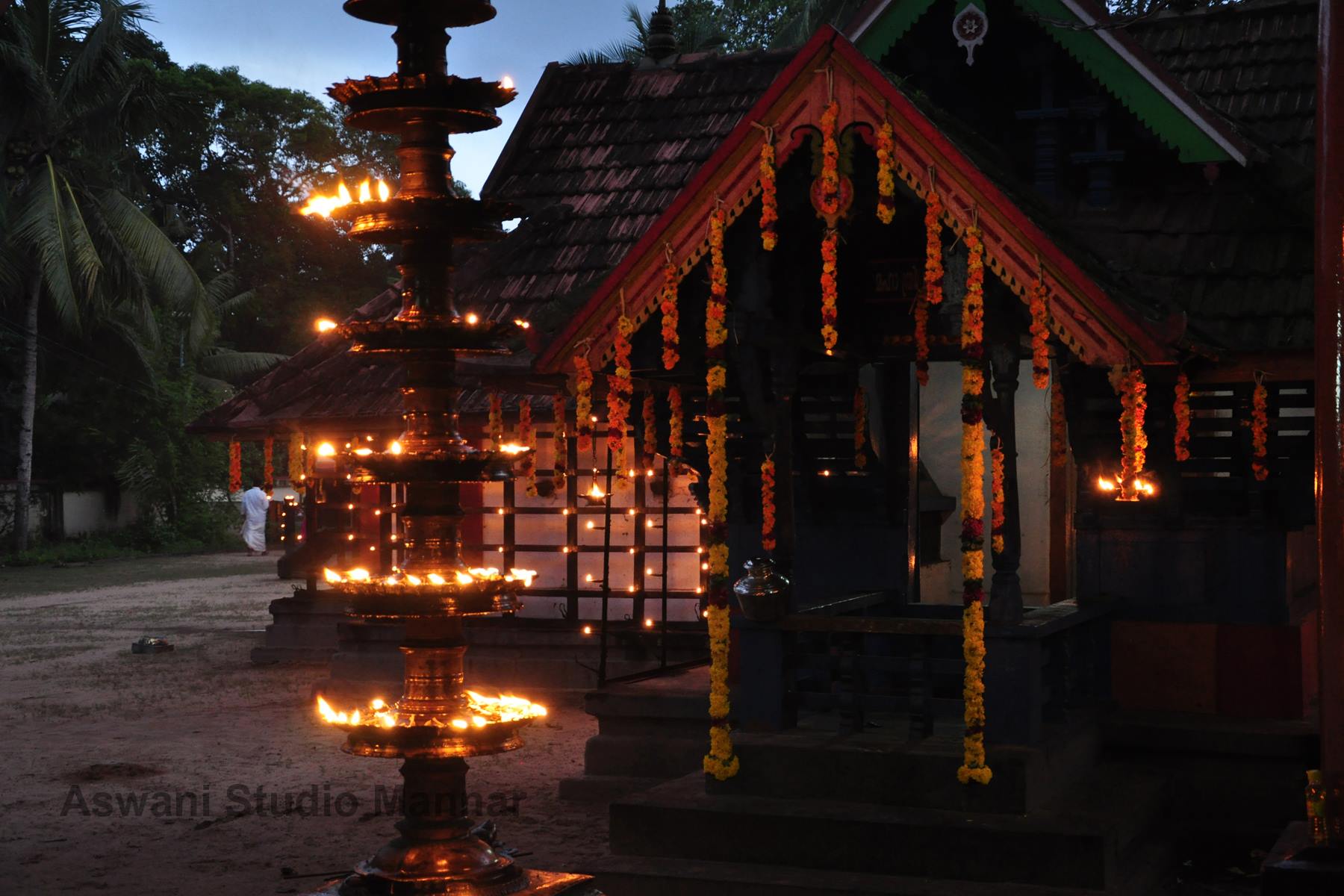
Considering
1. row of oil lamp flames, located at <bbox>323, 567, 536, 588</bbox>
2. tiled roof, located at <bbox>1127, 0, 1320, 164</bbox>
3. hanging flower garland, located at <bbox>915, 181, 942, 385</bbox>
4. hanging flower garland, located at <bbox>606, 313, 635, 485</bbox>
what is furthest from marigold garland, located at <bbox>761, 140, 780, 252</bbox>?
tiled roof, located at <bbox>1127, 0, 1320, 164</bbox>

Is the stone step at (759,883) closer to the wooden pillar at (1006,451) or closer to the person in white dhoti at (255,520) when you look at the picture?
the wooden pillar at (1006,451)

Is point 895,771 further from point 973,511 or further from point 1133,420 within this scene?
point 1133,420

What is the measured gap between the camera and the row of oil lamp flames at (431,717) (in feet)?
20.1

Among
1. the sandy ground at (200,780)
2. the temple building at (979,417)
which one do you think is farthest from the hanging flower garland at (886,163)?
the sandy ground at (200,780)

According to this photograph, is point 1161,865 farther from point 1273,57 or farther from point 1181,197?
point 1273,57

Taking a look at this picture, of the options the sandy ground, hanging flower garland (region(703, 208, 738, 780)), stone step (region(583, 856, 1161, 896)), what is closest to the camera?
stone step (region(583, 856, 1161, 896))

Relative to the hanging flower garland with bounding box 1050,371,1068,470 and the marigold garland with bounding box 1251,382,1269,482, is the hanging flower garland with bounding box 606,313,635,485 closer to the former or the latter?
the hanging flower garland with bounding box 1050,371,1068,470

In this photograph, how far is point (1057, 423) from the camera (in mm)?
10164

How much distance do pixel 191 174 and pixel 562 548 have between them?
36.4 meters

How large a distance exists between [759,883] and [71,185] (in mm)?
29731

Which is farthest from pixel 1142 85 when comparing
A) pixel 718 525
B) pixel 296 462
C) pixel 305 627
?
pixel 305 627

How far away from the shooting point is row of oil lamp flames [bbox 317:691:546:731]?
20.1ft

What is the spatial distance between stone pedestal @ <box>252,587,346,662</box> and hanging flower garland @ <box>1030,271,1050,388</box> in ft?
38.6

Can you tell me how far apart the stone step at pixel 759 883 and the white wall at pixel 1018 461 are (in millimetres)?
4924
